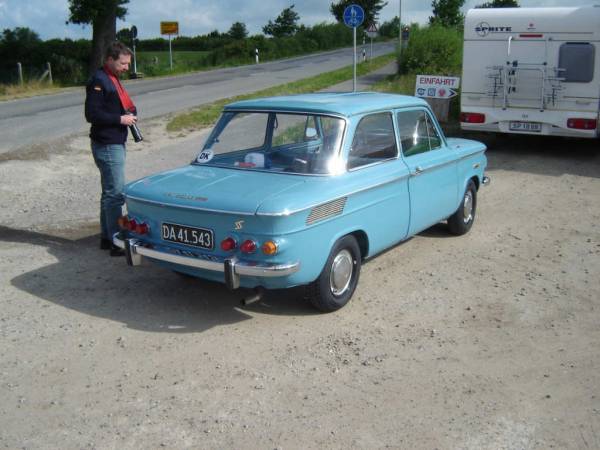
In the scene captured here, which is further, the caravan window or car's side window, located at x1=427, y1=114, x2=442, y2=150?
Answer: the caravan window

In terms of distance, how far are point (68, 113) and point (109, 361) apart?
14.8 m

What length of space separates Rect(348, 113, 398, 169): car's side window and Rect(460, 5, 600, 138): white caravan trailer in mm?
6860

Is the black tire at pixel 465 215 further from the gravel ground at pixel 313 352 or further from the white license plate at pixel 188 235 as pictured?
the white license plate at pixel 188 235

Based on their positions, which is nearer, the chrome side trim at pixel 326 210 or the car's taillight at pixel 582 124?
the chrome side trim at pixel 326 210

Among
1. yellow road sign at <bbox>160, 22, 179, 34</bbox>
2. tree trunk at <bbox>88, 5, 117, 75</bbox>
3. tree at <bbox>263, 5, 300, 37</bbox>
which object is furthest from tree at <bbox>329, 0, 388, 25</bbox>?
tree trunk at <bbox>88, 5, 117, 75</bbox>

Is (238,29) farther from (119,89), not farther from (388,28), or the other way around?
(119,89)

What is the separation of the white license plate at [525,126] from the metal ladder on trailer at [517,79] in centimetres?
30

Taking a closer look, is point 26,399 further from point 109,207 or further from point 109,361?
point 109,207

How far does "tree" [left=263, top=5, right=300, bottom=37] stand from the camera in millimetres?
84250

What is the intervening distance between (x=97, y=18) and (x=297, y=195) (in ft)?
103

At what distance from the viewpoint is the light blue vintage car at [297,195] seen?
4891 millimetres

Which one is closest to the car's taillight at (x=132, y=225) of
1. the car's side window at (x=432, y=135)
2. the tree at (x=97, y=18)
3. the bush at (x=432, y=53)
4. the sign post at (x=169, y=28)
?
the car's side window at (x=432, y=135)

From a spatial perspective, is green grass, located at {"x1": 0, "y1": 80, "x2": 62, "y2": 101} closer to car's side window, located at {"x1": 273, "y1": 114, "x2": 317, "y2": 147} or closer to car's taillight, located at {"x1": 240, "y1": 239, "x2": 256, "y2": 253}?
car's side window, located at {"x1": 273, "y1": 114, "x2": 317, "y2": 147}

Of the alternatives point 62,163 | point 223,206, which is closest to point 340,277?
point 223,206
